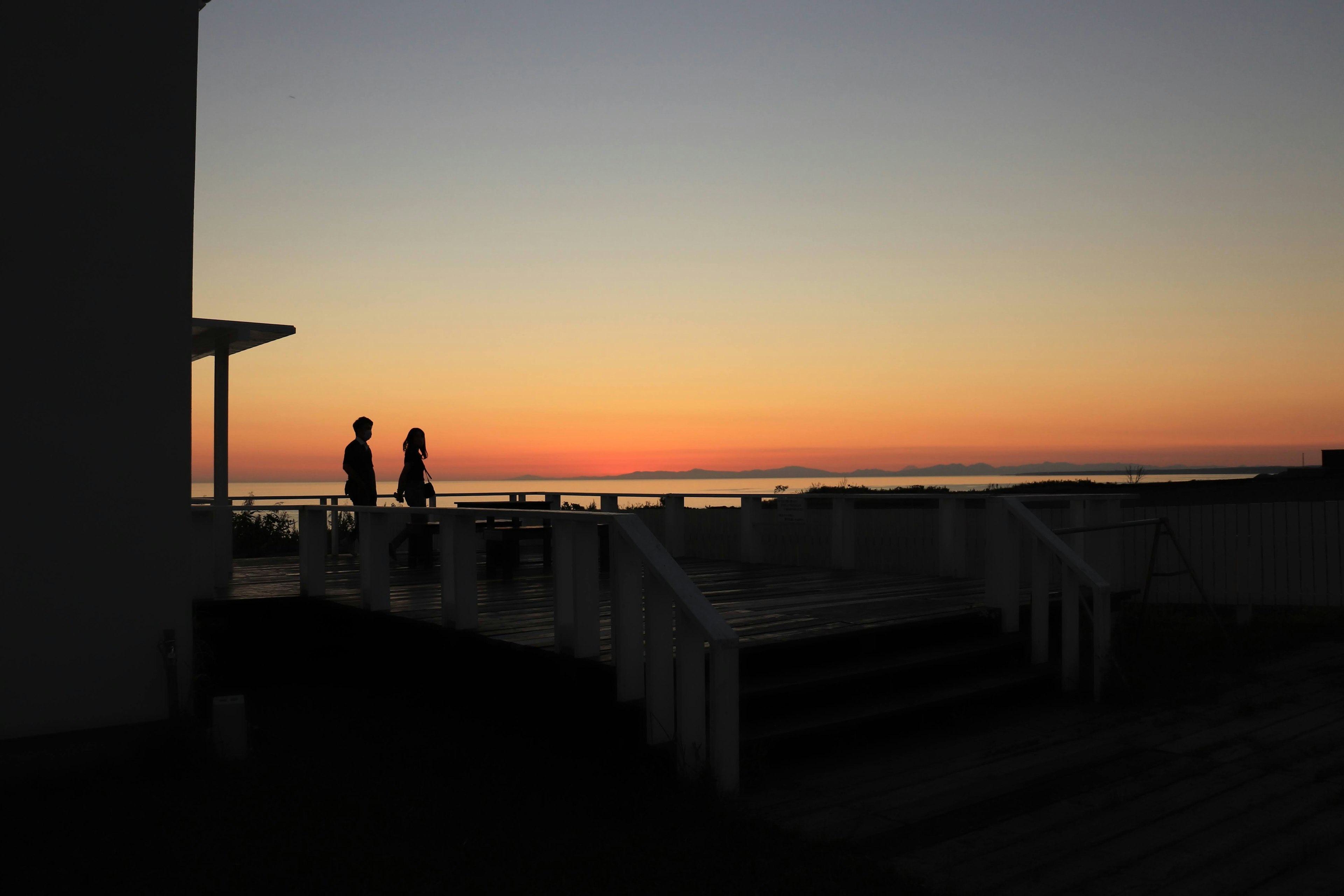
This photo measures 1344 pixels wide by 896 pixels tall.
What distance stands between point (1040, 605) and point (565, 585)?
3.50 m

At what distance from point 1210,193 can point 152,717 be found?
13.5 m

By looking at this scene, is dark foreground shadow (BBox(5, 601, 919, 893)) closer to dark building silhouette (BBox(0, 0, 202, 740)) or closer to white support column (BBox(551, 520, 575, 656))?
white support column (BBox(551, 520, 575, 656))

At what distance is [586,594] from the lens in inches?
194


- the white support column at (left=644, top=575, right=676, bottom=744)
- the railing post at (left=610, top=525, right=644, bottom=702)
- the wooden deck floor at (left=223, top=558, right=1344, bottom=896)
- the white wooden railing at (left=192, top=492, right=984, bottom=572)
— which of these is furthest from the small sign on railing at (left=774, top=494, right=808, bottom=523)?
the white support column at (left=644, top=575, right=676, bottom=744)

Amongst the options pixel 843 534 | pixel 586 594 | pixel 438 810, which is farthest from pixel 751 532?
pixel 438 810

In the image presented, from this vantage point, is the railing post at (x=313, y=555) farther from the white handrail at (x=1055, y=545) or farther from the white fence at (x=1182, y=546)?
the white handrail at (x=1055, y=545)

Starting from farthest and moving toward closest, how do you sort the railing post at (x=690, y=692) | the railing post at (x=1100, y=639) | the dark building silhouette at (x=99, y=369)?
the railing post at (x=1100, y=639) < the dark building silhouette at (x=99, y=369) < the railing post at (x=690, y=692)

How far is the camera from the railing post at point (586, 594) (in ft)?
16.1

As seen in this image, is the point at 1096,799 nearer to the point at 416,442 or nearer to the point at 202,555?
the point at 202,555

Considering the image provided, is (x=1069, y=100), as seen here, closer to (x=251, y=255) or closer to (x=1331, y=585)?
(x=1331, y=585)

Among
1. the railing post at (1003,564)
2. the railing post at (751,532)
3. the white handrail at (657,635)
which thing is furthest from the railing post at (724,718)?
the railing post at (751,532)

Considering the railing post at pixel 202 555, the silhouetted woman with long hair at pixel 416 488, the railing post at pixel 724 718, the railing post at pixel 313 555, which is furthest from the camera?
the silhouetted woman with long hair at pixel 416 488

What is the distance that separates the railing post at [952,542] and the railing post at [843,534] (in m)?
1.07

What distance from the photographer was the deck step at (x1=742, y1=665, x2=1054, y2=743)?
481 cm
